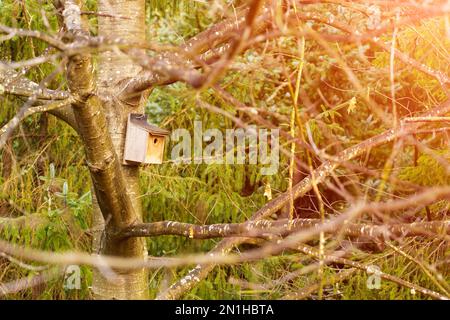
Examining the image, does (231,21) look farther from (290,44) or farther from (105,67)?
(290,44)

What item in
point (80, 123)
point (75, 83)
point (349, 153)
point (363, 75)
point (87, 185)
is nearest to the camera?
point (75, 83)

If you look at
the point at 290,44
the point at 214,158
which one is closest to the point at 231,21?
the point at 214,158

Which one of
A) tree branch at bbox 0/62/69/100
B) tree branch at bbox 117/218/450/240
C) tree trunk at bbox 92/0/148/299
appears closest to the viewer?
tree branch at bbox 117/218/450/240

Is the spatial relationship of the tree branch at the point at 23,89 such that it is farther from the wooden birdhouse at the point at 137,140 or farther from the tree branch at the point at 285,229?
the tree branch at the point at 285,229

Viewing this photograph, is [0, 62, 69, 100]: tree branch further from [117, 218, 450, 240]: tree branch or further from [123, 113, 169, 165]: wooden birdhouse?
[117, 218, 450, 240]: tree branch

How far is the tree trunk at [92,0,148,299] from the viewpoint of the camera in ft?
11.5

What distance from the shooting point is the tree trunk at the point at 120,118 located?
3496mm

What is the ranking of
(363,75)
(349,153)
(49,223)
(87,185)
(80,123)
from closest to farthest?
1. (80,123)
2. (349,153)
3. (49,223)
4. (87,185)
5. (363,75)

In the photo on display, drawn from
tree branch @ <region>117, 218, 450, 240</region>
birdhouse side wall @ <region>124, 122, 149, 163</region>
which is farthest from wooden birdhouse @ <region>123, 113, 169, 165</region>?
tree branch @ <region>117, 218, 450, 240</region>

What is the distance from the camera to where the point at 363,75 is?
628 centimetres

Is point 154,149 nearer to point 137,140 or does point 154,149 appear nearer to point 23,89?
point 137,140
